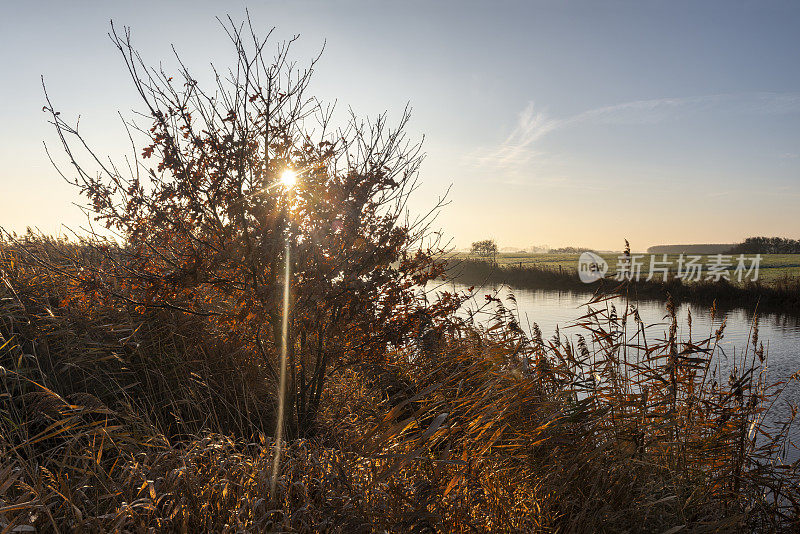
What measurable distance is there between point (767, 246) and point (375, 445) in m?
64.2

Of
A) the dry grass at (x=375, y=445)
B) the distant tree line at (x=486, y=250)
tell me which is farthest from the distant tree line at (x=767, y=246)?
the dry grass at (x=375, y=445)

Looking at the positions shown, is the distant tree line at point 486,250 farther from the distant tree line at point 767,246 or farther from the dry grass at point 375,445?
the distant tree line at point 767,246

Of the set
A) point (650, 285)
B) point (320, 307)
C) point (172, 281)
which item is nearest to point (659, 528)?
point (320, 307)

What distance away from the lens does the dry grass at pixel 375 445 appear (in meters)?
2.57

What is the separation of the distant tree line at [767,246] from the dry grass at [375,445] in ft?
191

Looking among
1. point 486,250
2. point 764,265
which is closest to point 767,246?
point 764,265

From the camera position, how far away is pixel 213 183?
4.13 metres

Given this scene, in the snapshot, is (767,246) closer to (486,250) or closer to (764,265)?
(764,265)

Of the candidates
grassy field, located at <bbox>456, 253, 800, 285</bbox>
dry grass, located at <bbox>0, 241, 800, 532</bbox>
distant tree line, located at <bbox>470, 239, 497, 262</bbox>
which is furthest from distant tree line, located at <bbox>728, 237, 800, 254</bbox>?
dry grass, located at <bbox>0, 241, 800, 532</bbox>

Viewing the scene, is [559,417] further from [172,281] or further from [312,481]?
[172,281]

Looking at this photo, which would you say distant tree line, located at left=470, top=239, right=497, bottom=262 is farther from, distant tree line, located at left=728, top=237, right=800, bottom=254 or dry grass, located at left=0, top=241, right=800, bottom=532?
distant tree line, located at left=728, top=237, right=800, bottom=254

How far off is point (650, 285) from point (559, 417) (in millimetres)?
25161

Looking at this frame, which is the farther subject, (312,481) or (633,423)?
(633,423)

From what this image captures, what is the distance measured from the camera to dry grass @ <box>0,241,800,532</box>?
257 cm
